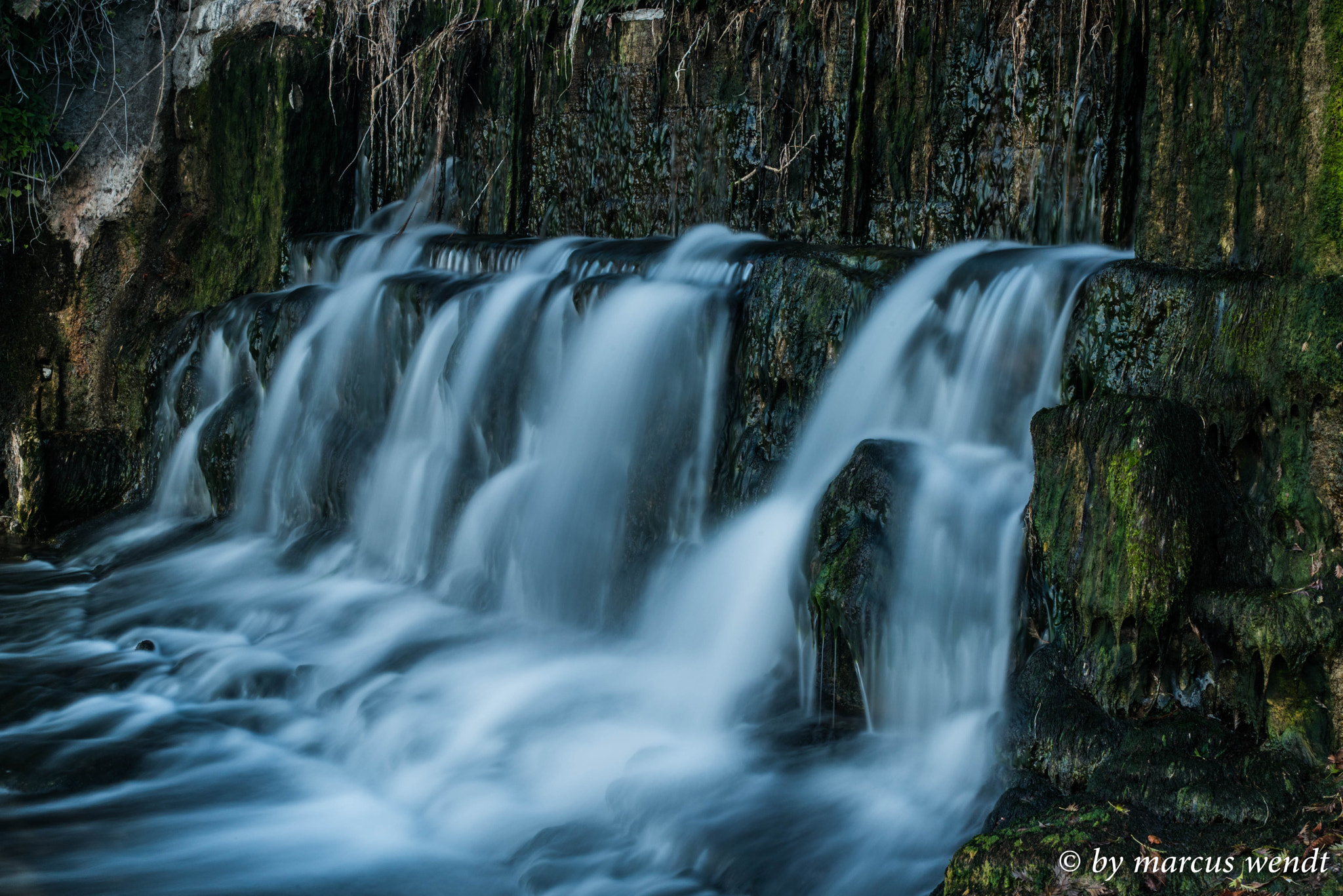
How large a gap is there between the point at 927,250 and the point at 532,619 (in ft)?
7.48

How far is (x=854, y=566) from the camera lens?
3.63 metres

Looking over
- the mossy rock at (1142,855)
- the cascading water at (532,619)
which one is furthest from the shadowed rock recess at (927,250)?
the cascading water at (532,619)

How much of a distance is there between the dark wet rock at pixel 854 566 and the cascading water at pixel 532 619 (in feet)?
0.17

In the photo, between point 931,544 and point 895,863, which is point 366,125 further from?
point 895,863

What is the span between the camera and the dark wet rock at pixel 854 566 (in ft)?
11.8

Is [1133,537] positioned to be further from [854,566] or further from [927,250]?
[927,250]

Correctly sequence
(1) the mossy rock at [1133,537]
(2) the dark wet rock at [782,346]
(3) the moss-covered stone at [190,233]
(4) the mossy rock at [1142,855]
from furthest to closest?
1. (3) the moss-covered stone at [190,233]
2. (2) the dark wet rock at [782,346]
3. (1) the mossy rock at [1133,537]
4. (4) the mossy rock at [1142,855]

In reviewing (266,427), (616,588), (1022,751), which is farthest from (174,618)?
(1022,751)

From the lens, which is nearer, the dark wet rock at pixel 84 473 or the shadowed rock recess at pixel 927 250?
the shadowed rock recess at pixel 927 250

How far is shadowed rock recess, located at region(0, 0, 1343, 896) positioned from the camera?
291cm

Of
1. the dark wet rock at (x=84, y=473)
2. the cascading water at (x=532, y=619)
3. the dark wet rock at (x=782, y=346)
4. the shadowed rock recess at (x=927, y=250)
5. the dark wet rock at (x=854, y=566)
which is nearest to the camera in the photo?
the shadowed rock recess at (x=927, y=250)

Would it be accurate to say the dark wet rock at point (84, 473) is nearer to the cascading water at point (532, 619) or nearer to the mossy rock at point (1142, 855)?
the cascading water at point (532, 619)

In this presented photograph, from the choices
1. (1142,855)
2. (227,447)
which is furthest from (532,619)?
(1142,855)

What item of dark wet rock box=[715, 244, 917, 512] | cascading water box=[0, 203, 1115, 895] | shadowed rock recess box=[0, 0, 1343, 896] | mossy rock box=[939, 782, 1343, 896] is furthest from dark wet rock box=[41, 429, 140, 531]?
mossy rock box=[939, 782, 1343, 896]
